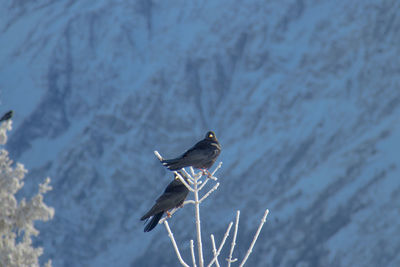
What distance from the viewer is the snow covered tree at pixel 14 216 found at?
14.1 metres

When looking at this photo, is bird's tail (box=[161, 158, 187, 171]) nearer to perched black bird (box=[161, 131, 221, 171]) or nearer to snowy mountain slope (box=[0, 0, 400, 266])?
perched black bird (box=[161, 131, 221, 171])

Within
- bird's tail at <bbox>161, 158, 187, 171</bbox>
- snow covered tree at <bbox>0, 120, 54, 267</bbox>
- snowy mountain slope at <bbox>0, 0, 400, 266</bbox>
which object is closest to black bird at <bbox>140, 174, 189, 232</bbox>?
bird's tail at <bbox>161, 158, 187, 171</bbox>

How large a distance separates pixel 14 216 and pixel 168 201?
3.77 metres

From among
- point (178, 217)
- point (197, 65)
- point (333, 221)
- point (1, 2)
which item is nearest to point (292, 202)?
point (333, 221)

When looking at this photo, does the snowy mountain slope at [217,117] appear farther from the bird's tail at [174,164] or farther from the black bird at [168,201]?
the bird's tail at [174,164]

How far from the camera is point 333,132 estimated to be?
71.6 m

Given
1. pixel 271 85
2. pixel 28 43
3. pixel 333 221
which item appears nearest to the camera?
pixel 333 221

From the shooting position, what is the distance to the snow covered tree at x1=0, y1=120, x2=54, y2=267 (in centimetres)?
1412

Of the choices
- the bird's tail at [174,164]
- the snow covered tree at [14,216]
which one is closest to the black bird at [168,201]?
the bird's tail at [174,164]

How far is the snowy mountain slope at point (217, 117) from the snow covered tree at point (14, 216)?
50.2 meters

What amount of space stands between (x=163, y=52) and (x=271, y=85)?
32.8 ft

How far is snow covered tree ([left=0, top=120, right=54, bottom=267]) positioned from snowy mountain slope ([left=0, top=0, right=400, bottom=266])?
50.2 m

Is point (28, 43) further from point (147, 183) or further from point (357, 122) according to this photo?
point (357, 122)

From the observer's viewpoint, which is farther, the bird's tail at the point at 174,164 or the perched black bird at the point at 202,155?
the perched black bird at the point at 202,155
